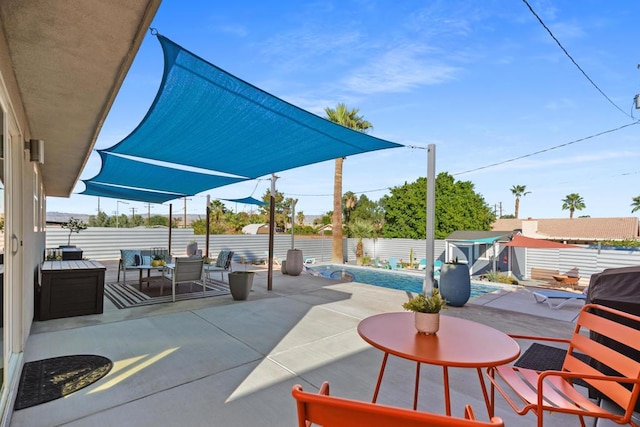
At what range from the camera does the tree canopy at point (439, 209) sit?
67.4 feet

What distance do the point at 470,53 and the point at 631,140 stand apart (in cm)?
774

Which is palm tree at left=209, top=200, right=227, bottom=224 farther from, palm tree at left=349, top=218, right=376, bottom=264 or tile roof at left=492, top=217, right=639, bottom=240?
tile roof at left=492, top=217, right=639, bottom=240

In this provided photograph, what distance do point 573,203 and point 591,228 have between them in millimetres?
16486

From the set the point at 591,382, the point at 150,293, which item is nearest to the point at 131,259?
the point at 150,293

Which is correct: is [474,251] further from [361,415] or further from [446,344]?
[361,415]

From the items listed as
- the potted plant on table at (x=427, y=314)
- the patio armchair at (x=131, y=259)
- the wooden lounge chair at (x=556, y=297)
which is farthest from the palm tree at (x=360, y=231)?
the potted plant on table at (x=427, y=314)

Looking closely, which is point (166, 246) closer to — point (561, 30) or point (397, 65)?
point (397, 65)

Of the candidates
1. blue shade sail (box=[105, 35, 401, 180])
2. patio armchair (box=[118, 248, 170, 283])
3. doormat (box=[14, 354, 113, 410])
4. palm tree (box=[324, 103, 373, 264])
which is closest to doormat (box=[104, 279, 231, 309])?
patio armchair (box=[118, 248, 170, 283])

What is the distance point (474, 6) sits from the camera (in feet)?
16.5

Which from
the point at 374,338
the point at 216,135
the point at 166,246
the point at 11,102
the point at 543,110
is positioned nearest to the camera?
the point at 374,338

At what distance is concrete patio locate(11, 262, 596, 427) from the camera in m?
2.21

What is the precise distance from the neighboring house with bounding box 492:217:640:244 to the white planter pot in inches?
881

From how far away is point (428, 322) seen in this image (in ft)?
6.41

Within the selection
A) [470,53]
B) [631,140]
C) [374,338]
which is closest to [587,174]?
[631,140]
